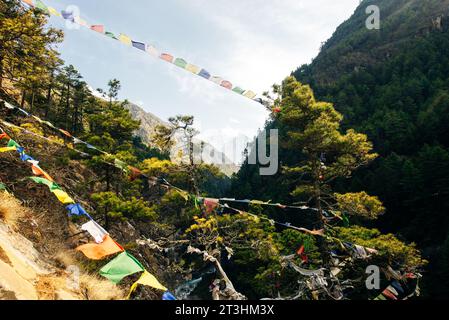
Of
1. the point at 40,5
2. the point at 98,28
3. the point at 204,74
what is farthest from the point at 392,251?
the point at 40,5

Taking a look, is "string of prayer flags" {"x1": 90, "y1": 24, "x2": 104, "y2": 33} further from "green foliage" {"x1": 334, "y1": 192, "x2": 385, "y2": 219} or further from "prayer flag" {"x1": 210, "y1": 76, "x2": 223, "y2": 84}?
"green foliage" {"x1": 334, "y1": 192, "x2": 385, "y2": 219}

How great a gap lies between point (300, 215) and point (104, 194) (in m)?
39.4

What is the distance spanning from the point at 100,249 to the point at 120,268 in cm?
94

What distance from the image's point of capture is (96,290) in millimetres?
6301

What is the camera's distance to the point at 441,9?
96.4 meters

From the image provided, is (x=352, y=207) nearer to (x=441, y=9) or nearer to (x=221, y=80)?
(x=221, y=80)

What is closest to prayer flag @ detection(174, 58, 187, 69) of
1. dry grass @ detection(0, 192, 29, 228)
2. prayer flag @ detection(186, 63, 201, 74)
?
prayer flag @ detection(186, 63, 201, 74)

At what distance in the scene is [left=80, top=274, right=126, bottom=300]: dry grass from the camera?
613 centimetres

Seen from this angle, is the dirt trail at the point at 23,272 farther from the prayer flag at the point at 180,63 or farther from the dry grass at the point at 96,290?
the prayer flag at the point at 180,63

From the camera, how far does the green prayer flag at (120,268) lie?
5.43 m

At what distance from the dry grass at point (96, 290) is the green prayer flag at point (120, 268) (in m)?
0.91

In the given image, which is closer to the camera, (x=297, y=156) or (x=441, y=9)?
(x=297, y=156)

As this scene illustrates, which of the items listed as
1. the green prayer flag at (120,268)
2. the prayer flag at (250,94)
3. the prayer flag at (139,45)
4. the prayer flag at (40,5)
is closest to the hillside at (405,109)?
the prayer flag at (250,94)
